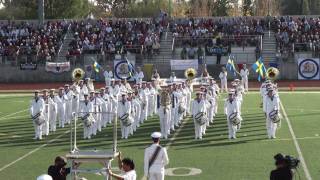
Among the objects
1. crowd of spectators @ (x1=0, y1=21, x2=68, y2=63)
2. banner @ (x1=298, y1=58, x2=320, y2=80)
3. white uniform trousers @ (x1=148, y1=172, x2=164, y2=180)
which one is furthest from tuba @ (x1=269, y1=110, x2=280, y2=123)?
crowd of spectators @ (x1=0, y1=21, x2=68, y2=63)

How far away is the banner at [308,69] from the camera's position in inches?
1740

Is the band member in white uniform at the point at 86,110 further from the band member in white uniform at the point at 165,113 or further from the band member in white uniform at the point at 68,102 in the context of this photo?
the band member in white uniform at the point at 68,102

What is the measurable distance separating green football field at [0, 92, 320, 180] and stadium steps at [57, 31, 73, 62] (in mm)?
19325

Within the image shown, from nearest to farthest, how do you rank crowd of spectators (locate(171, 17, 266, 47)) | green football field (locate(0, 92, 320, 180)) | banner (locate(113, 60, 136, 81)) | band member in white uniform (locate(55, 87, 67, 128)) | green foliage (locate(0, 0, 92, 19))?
1. green football field (locate(0, 92, 320, 180))
2. band member in white uniform (locate(55, 87, 67, 128))
3. banner (locate(113, 60, 136, 81))
4. crowd of spectators (locate(171, 17, 266, 47))
5. green foliage (locate(0, 0, 92, 19))

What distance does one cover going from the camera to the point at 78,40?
48000 millimetres

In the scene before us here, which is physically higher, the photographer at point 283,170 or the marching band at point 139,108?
the photographer at point 283,170

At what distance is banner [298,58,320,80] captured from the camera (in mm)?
44188

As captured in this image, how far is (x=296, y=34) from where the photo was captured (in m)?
46.4

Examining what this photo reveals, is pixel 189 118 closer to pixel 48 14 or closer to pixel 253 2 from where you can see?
pixel 48 14

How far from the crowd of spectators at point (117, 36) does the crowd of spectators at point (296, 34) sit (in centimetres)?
880

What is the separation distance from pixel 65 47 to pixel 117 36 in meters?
4.01

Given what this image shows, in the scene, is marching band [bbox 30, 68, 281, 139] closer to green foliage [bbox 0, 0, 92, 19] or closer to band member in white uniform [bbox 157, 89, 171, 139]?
band member in white uniform [bbox 157, 89, 171, 139]

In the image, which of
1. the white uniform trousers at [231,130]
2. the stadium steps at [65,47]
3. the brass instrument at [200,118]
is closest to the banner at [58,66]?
the stadium steps at [65,47]

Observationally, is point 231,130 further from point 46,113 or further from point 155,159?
point 155,159
